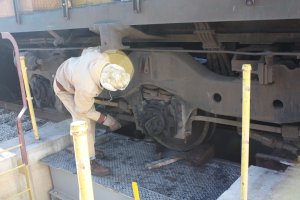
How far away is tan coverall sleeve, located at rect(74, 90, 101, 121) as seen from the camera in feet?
11.9

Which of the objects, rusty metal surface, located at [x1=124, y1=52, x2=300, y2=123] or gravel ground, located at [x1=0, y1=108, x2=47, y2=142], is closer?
rusty metal surface, located at [x1=124, y1=52, x2=300, y2=123]

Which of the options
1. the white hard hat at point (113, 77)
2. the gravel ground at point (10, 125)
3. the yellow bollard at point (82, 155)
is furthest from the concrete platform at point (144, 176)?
the yellow bollard at point (82, 155)

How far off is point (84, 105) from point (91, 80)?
36 cm

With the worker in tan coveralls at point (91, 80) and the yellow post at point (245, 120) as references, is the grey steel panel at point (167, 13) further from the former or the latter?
the yellow post at point (245, 120)

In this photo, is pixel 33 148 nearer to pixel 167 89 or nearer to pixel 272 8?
pixel 167 89

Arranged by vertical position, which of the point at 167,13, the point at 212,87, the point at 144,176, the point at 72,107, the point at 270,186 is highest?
the point at 167,13

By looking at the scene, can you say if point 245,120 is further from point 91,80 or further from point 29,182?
point 29,182

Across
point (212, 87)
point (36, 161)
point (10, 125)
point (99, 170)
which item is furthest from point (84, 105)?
point (10, 125)

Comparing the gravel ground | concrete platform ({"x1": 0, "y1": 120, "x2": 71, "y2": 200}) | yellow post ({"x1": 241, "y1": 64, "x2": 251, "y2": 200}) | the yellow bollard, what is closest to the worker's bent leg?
concrete platform ({"x1": 0, "y1": 120, "x2": 71, "y2": 200})

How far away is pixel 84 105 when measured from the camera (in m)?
3.72

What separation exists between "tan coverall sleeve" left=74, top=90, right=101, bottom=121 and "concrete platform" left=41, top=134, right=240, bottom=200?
685mm

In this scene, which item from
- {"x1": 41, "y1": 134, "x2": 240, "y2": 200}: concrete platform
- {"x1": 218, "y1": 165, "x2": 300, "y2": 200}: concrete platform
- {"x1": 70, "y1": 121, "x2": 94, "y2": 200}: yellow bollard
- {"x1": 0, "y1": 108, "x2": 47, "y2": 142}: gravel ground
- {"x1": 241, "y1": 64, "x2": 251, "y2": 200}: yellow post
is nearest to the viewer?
{"x1": 70, "y1": 121, "x2": 94, "y2": 200}: yellow bollard

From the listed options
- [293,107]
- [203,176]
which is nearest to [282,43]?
[293,107]

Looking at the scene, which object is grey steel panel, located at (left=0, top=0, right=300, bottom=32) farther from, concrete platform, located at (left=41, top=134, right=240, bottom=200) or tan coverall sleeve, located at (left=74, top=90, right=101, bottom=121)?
concrete platform, located at (left=41, top=134, right=240, bottom=200)
